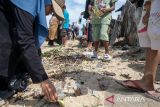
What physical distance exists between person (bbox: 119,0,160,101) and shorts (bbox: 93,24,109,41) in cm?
260

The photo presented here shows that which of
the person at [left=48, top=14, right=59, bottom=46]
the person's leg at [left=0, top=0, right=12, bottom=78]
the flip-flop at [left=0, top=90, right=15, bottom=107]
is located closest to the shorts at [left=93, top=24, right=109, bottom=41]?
the flip-flop at [left=0, top=90, right=15, bottom=107]

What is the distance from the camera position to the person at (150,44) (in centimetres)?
413

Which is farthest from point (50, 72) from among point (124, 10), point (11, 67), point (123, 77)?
point (124, 10)

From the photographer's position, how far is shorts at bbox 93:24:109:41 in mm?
7015

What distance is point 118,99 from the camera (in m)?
4.23

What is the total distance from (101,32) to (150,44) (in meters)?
2.75

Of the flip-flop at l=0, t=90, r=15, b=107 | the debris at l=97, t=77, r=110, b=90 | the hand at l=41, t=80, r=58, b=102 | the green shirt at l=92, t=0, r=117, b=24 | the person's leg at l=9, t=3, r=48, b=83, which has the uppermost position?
the green shirt at l=92, t=0, r=117, b=24

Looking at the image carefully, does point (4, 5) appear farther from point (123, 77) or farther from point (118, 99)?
point (123, 77)

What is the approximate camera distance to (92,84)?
15.9ft

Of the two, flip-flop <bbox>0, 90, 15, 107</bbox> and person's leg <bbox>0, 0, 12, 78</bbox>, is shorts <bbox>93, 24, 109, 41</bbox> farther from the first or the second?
person's leg <bbox>0, 0, 12, 78</bbox>

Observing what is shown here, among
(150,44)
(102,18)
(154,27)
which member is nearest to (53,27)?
(102,18)

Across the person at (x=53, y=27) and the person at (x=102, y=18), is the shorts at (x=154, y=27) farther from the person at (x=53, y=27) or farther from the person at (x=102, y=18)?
the person at (x=53, y=27)

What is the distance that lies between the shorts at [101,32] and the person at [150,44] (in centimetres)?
260

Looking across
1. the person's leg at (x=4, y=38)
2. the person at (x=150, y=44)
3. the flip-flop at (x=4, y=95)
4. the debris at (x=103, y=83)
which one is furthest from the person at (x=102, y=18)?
the person's leg at (x=4, y=38)
